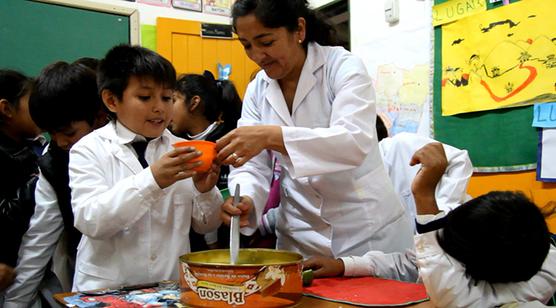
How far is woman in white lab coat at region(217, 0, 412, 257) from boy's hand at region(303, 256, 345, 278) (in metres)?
0.17

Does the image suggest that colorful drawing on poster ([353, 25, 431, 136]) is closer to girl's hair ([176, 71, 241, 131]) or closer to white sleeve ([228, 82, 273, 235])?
girl's hair ([176, 71, 241, 131])

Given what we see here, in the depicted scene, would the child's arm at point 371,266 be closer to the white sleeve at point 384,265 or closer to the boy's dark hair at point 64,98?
the white sleeve at point 384,265

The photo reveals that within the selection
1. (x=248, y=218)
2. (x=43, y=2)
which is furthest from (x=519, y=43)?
(x=43, y=2)

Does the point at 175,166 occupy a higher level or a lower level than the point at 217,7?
lower

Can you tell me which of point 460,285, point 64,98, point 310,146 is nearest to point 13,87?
point 64,98

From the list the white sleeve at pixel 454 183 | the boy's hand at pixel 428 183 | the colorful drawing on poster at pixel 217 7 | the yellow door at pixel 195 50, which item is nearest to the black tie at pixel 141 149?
the boy's hand at pixel 428 183

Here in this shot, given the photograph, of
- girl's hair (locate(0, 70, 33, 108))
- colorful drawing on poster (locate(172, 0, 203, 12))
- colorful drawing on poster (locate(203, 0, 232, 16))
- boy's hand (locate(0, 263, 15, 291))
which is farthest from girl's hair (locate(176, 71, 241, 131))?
colorful drawing on poster (locate(203, 0, 232, 16))

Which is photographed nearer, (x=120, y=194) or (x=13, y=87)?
(x=120, y=194)

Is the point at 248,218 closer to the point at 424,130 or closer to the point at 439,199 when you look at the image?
the point at 439,199

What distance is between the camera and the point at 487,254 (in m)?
0.89

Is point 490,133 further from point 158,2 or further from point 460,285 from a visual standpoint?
point 158,2

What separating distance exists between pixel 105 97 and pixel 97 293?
58cm

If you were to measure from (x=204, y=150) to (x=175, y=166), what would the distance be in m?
0.07

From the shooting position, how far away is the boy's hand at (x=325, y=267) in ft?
3.71
